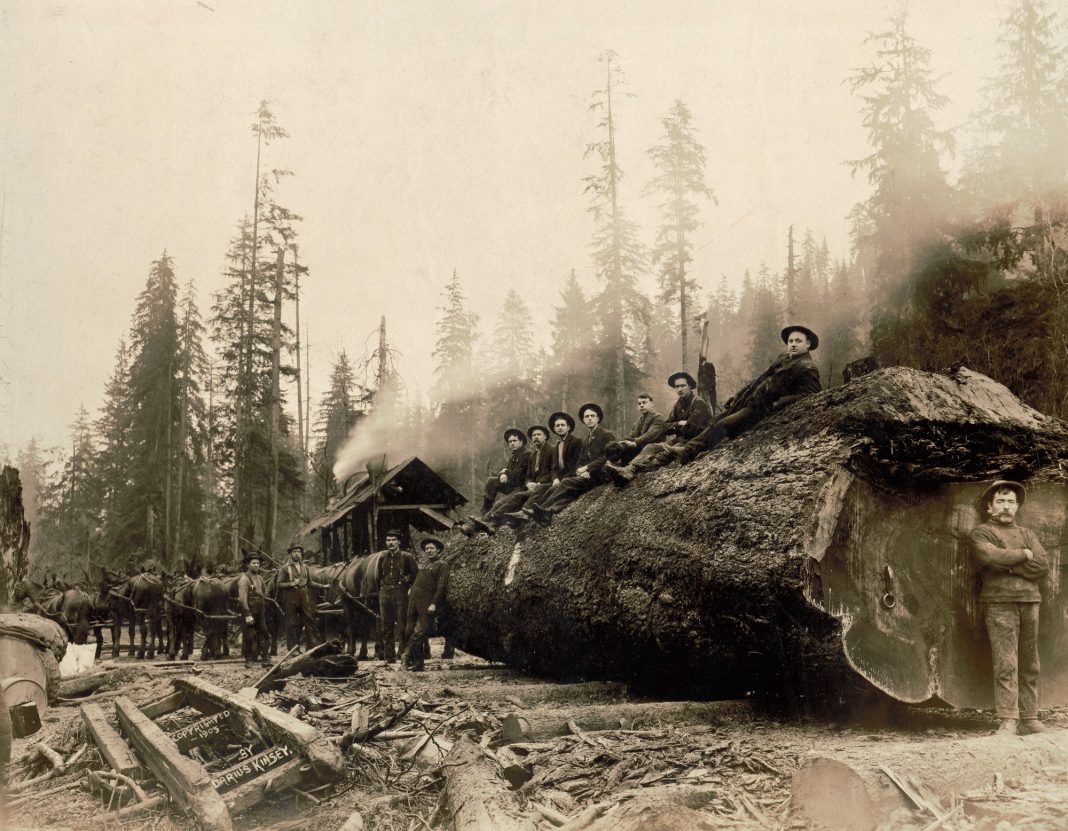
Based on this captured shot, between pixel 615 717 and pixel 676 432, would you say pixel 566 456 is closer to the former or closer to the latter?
pixel 676 432

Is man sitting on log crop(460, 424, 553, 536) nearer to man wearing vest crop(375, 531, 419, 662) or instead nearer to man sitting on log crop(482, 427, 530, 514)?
man sitting on log crop(482, 427, 530, 514)

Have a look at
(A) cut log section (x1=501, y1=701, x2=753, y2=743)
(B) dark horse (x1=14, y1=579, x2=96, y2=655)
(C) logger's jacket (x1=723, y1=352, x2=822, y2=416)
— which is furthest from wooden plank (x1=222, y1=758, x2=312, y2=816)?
(B) dark horse (x1=14, y1=579, x2=96, y2=655)

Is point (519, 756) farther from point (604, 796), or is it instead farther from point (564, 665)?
point (564, 665)

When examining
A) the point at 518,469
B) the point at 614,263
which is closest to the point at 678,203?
the point at 614,263

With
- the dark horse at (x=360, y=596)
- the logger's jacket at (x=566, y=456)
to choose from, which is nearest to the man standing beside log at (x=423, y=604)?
the logger's jacket at (x=566, y=456)

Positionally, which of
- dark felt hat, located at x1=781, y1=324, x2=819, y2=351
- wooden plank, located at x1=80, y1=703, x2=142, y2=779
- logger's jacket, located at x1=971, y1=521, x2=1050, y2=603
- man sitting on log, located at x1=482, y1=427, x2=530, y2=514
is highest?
dark felt hat, located at x1=781, y1=324, x2=819, y2=351

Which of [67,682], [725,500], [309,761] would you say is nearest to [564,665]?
[725,500]
